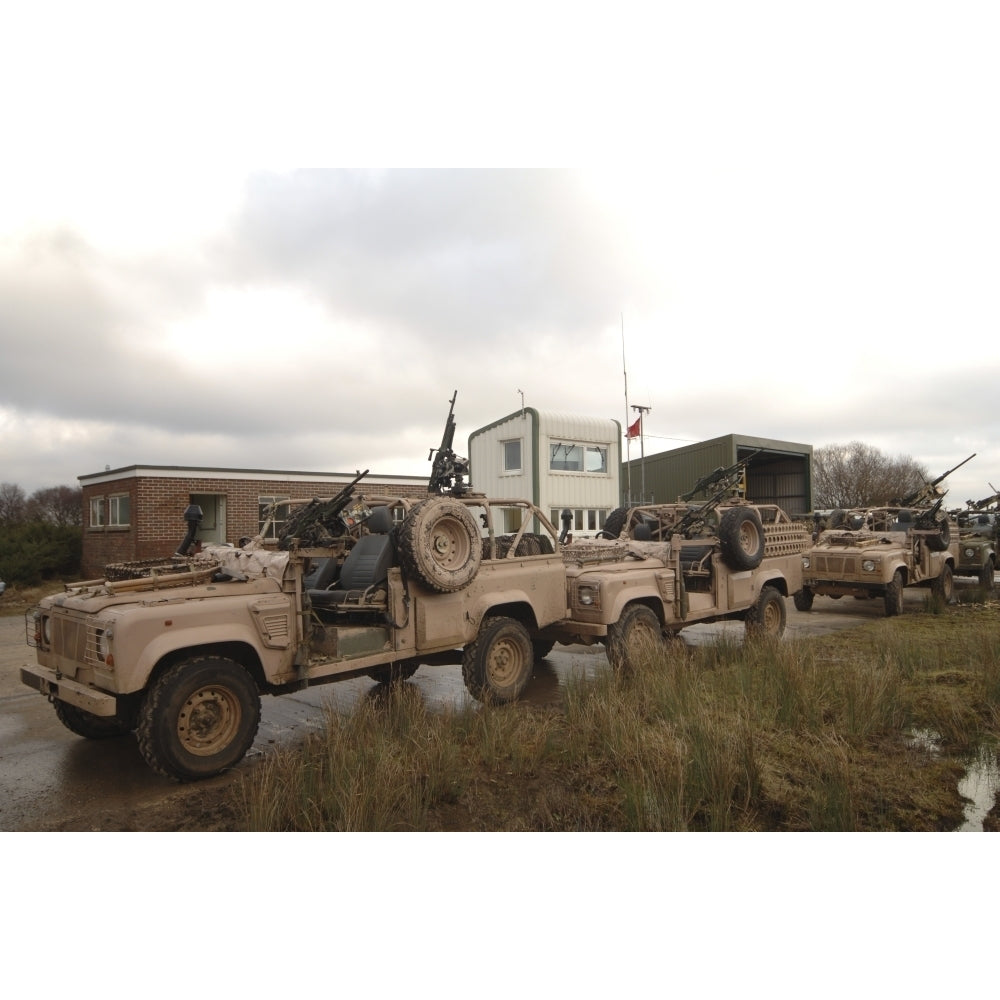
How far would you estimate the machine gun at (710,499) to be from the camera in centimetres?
972

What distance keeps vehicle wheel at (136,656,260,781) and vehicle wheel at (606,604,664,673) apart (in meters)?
3.58

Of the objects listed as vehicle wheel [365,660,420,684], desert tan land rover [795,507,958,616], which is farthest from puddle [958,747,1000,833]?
desert tan land rover [795,507,958,616]

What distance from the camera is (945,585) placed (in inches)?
555

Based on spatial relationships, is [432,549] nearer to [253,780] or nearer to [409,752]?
[409,752]

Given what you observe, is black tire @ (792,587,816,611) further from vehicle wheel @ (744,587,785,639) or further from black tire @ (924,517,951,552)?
vehicle wheel @ (744,587,785,639)

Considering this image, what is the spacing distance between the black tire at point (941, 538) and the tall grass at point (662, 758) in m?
7.76

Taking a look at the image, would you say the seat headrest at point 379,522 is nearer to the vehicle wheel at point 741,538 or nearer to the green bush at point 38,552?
the vehicle wheel at point 741,538

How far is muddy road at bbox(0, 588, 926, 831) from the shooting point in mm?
4520

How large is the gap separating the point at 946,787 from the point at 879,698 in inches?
48.7

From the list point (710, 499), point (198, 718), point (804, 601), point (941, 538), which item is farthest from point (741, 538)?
point (941, 538)

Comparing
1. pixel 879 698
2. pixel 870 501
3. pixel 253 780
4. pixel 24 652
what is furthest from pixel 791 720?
pixel 870 501

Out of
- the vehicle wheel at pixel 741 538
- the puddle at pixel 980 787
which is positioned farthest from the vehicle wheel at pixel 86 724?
the vehicle wheel at pixel 741 538

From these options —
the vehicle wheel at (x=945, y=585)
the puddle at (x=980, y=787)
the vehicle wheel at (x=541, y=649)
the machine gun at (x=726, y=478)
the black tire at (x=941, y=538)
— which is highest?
the machine gun at (x=726, y=478)

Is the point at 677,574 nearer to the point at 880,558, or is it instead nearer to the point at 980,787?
the point at 980,787
